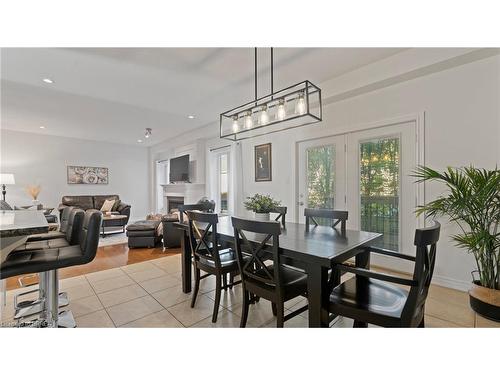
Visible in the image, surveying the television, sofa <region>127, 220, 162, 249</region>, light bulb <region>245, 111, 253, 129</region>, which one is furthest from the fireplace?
light bulb <region>245, 111, 253, 129</region>

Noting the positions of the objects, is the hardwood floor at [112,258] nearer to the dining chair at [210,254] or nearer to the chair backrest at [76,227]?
the chair backrest at [76,227]

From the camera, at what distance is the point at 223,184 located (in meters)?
5.68

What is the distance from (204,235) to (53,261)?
1055 mm

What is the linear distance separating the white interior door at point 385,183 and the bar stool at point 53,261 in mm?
3072

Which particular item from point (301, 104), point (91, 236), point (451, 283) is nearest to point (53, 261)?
point (91, 236)

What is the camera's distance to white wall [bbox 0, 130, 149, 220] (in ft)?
20.0

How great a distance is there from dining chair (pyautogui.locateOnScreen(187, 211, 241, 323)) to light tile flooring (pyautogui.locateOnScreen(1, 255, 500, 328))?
0.62ft

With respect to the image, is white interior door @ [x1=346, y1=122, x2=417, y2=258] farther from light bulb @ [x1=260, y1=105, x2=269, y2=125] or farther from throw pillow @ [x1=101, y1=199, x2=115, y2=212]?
throw pillow @ [x1=101, y1=199, x2=115, y2=212]

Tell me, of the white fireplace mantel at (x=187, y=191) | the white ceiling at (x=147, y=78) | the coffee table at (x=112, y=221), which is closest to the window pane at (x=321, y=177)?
the white ceiling at (x=147, y=78)

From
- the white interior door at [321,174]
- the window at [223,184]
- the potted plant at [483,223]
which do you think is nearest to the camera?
the potted plant at [483,223]

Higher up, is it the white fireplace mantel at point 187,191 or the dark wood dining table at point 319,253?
the white fireplace mantel at point 187,191

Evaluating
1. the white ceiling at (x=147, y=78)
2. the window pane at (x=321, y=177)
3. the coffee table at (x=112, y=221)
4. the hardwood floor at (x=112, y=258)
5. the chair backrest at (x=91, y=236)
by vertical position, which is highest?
the white ceiling at (x=147, y=78)

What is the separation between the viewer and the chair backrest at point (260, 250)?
4.85 ft
